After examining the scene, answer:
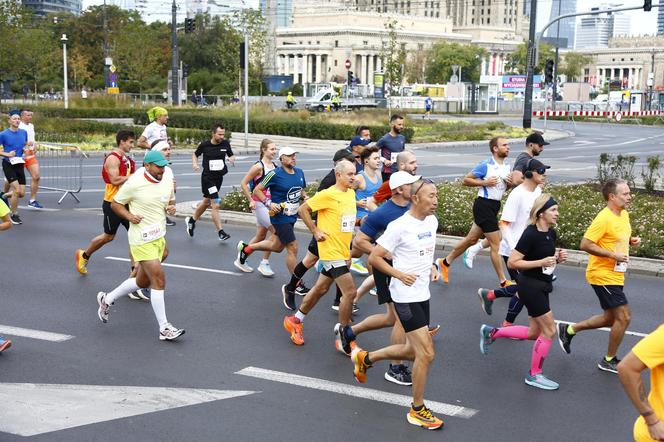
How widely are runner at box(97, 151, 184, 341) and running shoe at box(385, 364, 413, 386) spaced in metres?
2.23

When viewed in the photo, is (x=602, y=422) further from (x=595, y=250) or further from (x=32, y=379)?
(x=32, y=379)

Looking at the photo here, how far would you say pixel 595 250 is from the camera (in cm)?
748

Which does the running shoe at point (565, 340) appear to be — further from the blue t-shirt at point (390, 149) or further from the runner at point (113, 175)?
the blue t-shirt at point (390, 149)

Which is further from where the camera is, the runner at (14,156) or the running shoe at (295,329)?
the runner at (14,156)

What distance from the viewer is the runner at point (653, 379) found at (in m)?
4.03

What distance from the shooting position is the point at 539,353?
7.29 m

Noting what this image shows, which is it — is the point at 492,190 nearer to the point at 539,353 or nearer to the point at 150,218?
the point at 539,353

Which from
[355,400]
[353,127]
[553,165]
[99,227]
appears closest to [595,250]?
[355,400]

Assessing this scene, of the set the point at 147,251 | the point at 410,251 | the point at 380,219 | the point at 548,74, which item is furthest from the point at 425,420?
the point at 548,74

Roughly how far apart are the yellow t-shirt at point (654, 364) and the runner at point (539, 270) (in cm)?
308

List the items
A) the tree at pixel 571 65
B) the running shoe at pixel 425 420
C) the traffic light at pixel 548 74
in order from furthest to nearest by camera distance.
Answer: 1. the tree at pixel 571 65
2. the traffic light at pixel 548 74
3. the running shoe at pixel 425 420

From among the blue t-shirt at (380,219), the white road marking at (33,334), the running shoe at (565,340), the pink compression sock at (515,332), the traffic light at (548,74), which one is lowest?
the white road marking at (33,334)

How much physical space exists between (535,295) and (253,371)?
2.48 metres

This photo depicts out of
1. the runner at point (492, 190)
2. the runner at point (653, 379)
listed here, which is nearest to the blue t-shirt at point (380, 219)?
the runner at point (492, 190)
